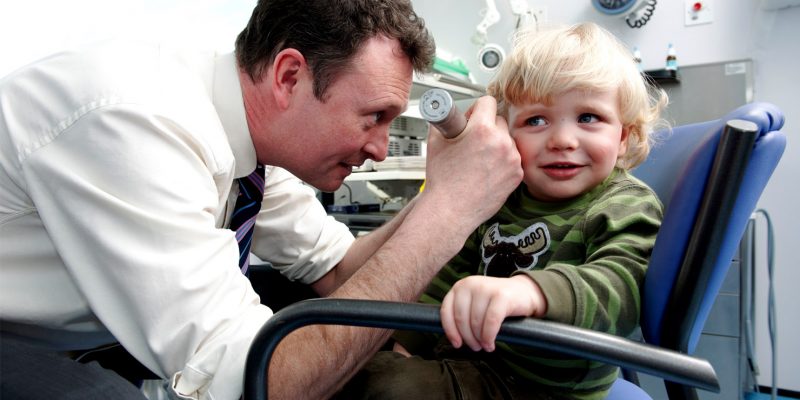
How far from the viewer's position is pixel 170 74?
2.52 feet

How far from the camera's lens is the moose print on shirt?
841 mm

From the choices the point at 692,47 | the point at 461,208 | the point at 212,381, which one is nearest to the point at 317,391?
the point at 212,381

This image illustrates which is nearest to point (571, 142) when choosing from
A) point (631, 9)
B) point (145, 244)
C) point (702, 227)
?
point (702, 227)

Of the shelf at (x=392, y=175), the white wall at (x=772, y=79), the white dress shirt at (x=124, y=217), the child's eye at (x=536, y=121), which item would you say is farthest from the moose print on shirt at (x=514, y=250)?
the white wall at (x=772, y=79)

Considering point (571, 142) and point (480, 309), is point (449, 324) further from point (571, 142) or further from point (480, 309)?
point (571, 142)

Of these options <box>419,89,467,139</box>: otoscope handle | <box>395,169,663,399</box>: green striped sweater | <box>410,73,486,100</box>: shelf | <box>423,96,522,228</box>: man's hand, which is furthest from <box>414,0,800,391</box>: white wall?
<box>419,89,467,139</box>: otoscope handle

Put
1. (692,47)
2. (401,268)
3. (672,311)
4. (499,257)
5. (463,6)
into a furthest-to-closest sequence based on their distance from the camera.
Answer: (463,6)
(692,47)
(499,257)
(401,268)
(672,311)

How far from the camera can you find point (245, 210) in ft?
3.17

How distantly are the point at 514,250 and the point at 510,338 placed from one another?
39cm

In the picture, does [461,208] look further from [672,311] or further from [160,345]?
[160,345]

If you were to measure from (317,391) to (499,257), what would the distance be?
0.38 meters

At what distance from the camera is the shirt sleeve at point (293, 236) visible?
3.75ft

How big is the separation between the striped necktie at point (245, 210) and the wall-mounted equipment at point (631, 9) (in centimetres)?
207

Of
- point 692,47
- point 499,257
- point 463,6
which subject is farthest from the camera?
point 463,6
